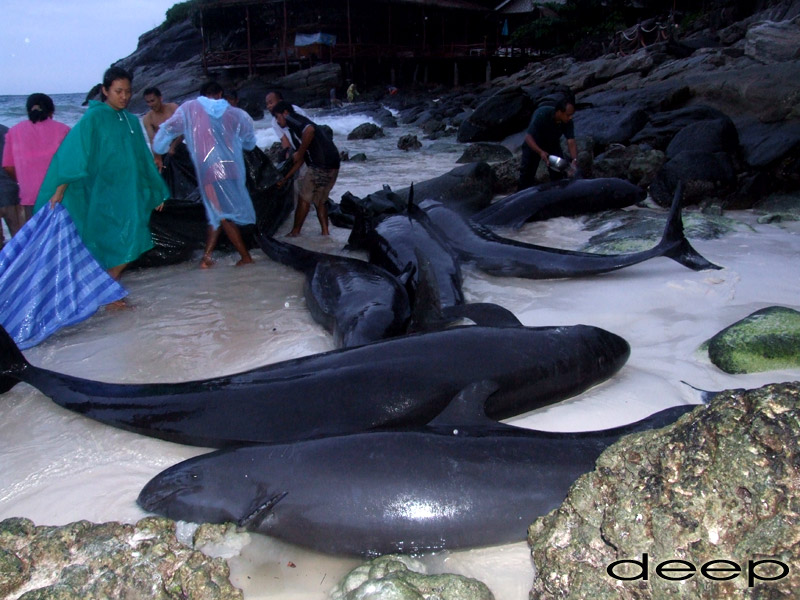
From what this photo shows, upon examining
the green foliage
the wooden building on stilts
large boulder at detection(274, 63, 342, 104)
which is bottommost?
large boulder at detection(274, 63, 342, 104)

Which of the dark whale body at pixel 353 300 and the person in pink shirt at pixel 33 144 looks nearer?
the dark whale body at pixel 353 300

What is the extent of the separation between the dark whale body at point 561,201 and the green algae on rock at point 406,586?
6.55m

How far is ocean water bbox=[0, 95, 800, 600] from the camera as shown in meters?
2.70

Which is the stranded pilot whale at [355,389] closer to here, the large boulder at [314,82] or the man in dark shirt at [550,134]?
A: the man in dark shirt at [550,134]

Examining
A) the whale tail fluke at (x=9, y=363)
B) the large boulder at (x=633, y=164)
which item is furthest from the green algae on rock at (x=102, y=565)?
the large boulder at (x=633, y=164)

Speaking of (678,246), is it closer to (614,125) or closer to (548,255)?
(548,255)

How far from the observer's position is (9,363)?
4082 millimetres

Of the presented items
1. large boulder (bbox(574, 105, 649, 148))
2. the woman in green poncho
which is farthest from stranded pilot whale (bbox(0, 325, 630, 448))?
large boulder (bbox(574, 105, 649, 148))

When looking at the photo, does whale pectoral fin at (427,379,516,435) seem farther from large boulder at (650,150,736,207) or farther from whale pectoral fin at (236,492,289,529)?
large boulder at (650,150,736,207)

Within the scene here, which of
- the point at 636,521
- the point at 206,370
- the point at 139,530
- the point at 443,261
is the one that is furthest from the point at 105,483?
the point at 443,261

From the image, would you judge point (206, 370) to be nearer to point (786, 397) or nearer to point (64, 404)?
point (64, 404)

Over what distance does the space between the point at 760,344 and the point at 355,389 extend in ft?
8.42

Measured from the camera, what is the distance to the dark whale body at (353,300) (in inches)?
179

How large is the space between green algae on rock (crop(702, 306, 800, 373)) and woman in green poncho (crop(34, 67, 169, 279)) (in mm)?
4817
